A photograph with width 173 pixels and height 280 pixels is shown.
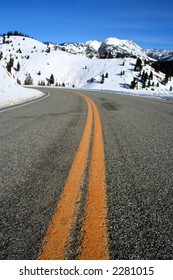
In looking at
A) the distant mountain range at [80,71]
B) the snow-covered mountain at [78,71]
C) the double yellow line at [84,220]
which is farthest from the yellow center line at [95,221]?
the distant mountain range at [80,71]

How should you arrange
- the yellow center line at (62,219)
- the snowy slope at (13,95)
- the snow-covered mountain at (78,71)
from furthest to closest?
the snow-covered mountain at (78,71) < the snowy slope at (13,95) < the yellow center line at (62,219)

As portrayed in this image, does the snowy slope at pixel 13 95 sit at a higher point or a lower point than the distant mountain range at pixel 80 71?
lower

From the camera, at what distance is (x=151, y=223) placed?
1.74 meters

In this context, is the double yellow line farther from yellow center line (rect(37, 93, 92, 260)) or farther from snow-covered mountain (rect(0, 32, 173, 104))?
snow-covered mountain (rect(0, 32, 173, 104))

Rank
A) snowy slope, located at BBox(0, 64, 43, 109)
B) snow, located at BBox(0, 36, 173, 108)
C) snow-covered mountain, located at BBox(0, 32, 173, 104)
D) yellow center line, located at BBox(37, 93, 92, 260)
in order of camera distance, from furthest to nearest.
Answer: snow, located at BBox(0, 36, 173, 108), snow-covered mountain, located at BBox(0, 32, 173, 104), snowy slope, located at BBox(0, 64, 43, 109), yellow center line, located at BBox(37, 93, 92, 260)

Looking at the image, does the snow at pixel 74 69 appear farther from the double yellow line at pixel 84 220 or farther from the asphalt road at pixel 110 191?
the double yellow line at pixel 84 220

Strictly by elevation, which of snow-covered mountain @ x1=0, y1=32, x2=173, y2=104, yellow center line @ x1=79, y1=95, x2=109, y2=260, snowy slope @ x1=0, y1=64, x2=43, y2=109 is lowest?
yellow center line @ x1=79, y1=95, x2=109, y2=260

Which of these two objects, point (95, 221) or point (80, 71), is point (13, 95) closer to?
point (95, 221)

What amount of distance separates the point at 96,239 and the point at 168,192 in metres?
1.03

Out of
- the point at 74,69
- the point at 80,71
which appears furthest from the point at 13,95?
the point at 74,69

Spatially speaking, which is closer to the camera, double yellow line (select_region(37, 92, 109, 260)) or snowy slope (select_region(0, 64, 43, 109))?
double yellow line (select_region(37, 92, 109, 260))

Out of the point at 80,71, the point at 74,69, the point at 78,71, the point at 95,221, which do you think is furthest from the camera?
the point at 74,69

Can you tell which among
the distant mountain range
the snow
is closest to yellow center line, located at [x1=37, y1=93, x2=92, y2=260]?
the distant mountain range

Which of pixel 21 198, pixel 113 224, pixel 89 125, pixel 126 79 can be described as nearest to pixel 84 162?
pixel 21 198
